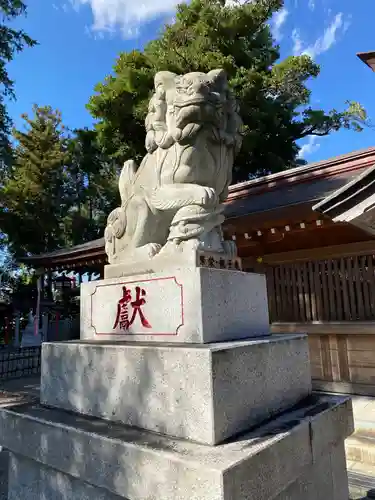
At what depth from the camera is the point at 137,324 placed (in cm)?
216

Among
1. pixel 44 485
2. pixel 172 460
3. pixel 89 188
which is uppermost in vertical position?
pixel 89 188

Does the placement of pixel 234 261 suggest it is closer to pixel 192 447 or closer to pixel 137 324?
pixel 137 324

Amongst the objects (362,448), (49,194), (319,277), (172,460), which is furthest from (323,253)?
(49,194)

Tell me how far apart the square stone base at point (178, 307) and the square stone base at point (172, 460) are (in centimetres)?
52

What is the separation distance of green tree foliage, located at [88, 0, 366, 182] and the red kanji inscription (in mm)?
10016

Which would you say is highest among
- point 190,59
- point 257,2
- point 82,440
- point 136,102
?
point 257,2

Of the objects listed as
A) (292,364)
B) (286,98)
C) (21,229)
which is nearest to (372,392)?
(292,364)

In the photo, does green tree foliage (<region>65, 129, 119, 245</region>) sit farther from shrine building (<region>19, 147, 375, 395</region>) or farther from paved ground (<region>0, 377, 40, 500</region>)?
shrine building (<region>19, 147, 375, 395</region>)

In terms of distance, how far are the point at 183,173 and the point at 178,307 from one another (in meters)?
0.89

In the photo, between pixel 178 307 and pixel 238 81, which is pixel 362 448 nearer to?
pixel 178 307

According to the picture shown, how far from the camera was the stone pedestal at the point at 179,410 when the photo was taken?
1.46 metres

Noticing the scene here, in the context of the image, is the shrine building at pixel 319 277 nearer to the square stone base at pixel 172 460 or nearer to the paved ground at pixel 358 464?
the paved ground at pixel 358 464

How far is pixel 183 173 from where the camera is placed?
89.7 inches

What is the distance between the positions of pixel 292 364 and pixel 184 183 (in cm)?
135
